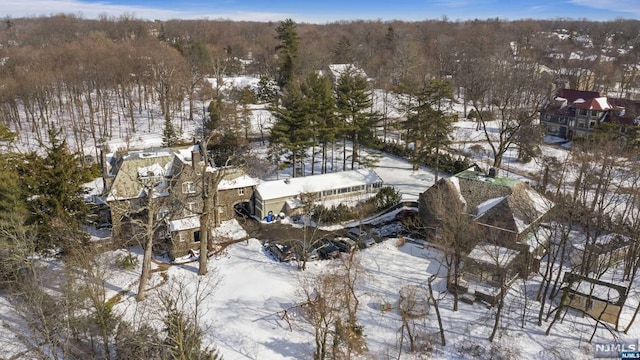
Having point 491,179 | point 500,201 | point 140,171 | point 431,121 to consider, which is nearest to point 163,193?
point 140,171

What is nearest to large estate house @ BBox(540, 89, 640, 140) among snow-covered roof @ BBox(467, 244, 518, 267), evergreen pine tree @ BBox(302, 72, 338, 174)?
evergreen pine tree @ BBox(302, 72, 338, 174)

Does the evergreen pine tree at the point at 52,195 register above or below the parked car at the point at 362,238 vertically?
above

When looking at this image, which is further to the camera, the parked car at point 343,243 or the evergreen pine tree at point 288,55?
the evergreen pine tree at point 288,55

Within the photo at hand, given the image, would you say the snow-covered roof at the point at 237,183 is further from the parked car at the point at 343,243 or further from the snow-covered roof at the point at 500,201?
the snow-covered roof at the point at 500,201

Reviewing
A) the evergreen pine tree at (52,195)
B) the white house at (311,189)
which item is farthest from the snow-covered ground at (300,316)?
the white house at (311,189)

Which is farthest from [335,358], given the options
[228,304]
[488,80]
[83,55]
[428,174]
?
[83,55]

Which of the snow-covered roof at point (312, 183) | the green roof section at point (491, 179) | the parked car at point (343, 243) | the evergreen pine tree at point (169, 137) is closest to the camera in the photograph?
the parked car at point (343, 243)

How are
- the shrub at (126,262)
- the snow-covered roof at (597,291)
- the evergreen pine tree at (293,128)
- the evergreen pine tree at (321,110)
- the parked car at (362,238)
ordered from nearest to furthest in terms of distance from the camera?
the snow-covered roof at (597,291), the shrub at (126,262), the parked car at (362,238), the evergreen pine tree at (293,128), the evergreen pine tree at (321,110)

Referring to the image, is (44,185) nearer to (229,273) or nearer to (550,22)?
(229,273)
